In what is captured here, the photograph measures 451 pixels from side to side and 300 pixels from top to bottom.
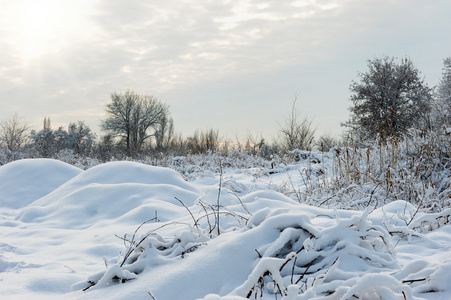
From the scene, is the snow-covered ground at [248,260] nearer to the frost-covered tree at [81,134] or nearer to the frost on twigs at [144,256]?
the frost on twigs at [144,256]

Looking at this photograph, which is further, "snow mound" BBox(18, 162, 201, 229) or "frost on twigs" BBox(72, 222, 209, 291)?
"snow mound" BBox(18, 162, 201, 229)

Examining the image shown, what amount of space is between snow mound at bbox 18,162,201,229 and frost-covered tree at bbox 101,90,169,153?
103ft

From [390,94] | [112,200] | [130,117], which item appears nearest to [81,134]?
[130,117]

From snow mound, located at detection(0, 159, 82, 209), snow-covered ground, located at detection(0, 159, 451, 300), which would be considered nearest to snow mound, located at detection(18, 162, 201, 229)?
snow-covered ground, located at detection(0, 159, 451, 300)

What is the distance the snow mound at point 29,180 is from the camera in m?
6.45

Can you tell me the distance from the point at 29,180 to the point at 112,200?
3207 mm

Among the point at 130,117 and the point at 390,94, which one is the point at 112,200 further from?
the point at 130,117

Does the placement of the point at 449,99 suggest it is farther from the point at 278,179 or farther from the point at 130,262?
the point at 130,262

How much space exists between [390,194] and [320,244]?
3.39m

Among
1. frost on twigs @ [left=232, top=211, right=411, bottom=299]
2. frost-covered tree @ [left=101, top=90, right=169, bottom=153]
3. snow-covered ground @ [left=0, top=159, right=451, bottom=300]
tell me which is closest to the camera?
snow-covered ground @ [left=0, top=159, right=451, bottom=300]

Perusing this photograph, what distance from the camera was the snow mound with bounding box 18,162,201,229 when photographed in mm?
4158

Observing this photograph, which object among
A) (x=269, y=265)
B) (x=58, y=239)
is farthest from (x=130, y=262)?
(x=58, y=239)

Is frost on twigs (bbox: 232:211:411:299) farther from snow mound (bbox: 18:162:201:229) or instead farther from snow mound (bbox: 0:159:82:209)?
snow mound (bbox: 0:159:82:209)

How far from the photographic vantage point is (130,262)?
2.21 metres
